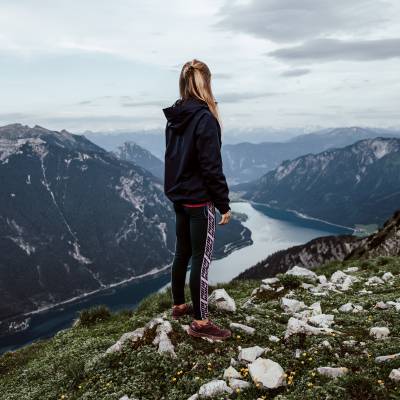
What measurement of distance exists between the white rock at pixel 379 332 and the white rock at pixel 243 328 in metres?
2.35

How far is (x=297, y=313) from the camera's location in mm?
10648

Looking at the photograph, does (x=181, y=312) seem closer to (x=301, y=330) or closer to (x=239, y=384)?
(x=301, y=330)

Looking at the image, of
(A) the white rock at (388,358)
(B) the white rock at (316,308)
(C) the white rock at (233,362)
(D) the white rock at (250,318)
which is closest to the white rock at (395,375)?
(A) the white rock at (388,358)

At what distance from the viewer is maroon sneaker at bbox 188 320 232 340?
27.5 ft

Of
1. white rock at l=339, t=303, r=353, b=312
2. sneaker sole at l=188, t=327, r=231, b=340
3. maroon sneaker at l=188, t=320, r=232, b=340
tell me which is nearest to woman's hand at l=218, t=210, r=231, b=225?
maroon sneaker at l=188, t=320, r=232, b=340

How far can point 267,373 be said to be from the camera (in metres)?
6.80

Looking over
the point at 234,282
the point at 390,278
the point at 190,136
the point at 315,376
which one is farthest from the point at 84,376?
the point at 390,278

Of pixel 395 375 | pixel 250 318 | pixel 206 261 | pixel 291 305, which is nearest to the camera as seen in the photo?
pixel 395 375

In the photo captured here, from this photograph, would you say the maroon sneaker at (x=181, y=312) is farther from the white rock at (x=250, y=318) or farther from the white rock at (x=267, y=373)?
the white rock at (x=267, y=373)

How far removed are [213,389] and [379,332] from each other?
3.82 m

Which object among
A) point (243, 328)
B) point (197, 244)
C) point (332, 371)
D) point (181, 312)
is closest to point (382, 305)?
point (243, 328)

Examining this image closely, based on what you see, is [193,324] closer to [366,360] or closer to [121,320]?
[366,360]

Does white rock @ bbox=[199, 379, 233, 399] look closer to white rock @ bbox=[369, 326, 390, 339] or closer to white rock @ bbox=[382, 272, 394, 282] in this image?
white rock @ bbox=[369, 326, 390, 339]

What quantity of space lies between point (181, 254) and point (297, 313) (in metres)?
3.68
